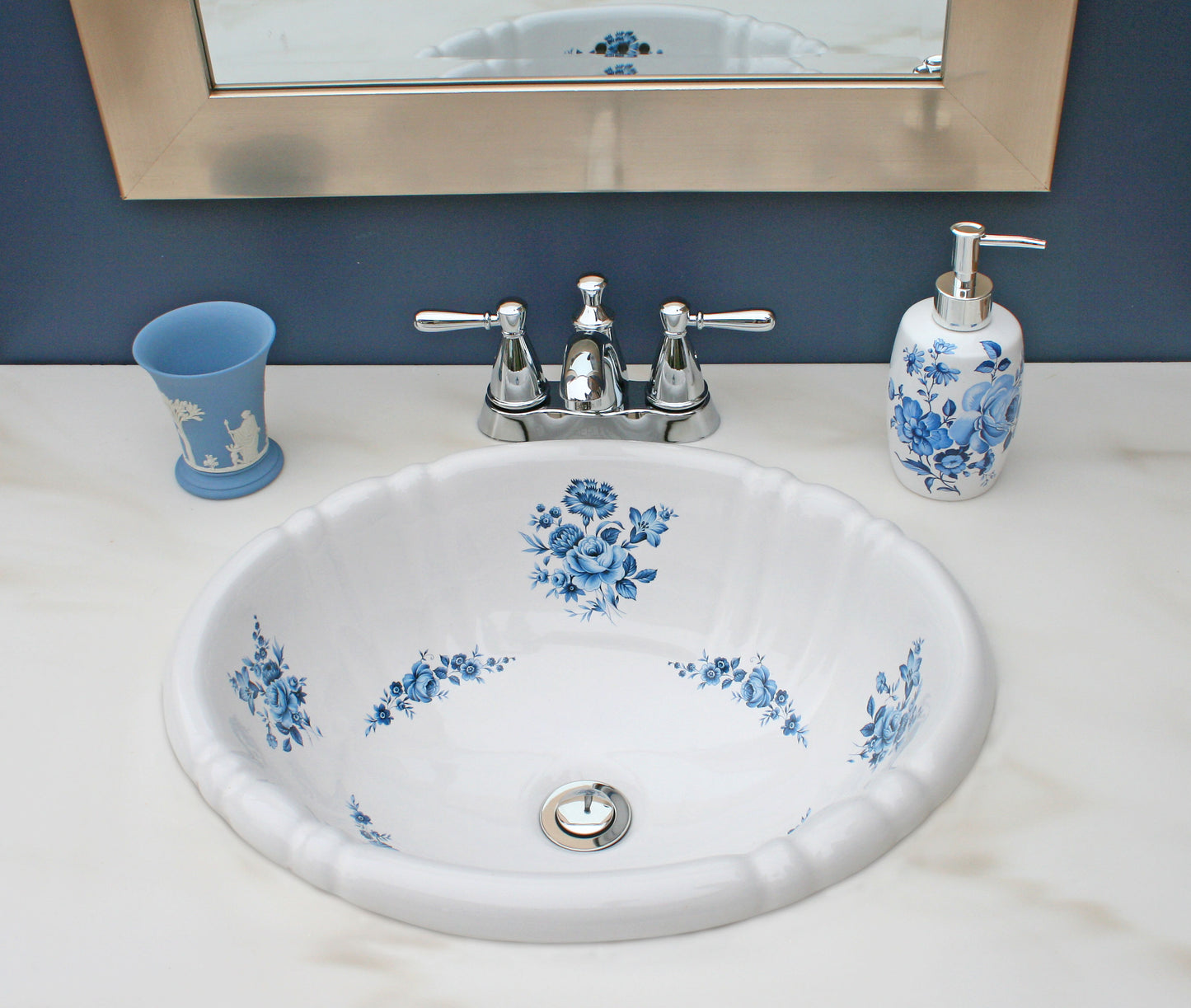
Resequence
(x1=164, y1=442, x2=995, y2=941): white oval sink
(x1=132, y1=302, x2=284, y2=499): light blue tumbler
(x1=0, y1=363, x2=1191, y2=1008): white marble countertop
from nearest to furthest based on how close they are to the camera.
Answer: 1. (x1=0, y1=363, x2=1191, y2=1008): white marble countertop
2. (x1=164, y1=442, x2=995, y2=941): white oval sink
3. (x1=132, y1=302, x2=284, y2=499): light blue tumbler

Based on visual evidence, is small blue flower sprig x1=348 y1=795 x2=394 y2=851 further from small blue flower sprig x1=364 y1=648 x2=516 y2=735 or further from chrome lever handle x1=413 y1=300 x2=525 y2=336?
chrome lever handle x1=413 y1=300 x2=525 y2=336

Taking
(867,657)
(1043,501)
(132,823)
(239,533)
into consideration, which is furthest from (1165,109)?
(132,823)

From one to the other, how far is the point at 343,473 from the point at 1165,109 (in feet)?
2.34

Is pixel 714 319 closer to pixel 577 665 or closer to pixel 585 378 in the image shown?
pixel 585 378

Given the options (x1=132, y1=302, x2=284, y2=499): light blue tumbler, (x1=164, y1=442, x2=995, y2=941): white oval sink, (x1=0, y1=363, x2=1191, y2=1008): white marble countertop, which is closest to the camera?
(x1=0, y1=363, x2=1191, y2=1008): white marble countertop

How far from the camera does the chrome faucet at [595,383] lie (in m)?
0.85

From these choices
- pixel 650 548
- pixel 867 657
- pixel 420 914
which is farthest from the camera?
pixel 650 548

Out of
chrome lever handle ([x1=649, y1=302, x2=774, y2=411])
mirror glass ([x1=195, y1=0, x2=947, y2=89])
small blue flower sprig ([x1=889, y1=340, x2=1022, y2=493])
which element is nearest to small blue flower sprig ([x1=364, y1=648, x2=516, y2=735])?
chrome lever handle ([x1=649, y1=302, x2=774, y2=411])

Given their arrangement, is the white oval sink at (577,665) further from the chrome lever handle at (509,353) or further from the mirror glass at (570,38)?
the mirror glass at (570,38)

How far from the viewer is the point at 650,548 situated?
2.91ft

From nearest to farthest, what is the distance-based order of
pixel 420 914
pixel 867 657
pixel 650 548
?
pixel 420 914
pixel 867 657
pixel 650 548

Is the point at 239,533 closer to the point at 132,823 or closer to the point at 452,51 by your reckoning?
the point at 132,823

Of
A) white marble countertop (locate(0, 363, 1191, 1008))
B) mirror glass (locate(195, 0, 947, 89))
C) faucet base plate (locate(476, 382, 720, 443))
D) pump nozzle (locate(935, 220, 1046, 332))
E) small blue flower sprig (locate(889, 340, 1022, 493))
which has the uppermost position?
mirror glass (locate(195, 0, 947, 89))

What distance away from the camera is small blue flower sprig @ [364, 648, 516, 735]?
0.83 m
